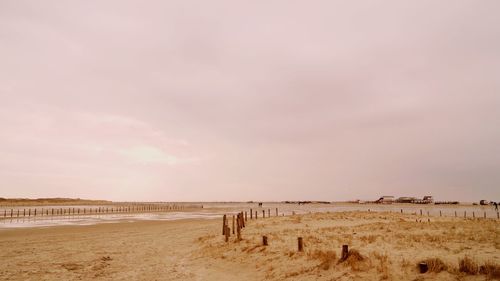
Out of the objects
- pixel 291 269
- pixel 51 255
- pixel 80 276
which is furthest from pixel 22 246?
pixel 291 269

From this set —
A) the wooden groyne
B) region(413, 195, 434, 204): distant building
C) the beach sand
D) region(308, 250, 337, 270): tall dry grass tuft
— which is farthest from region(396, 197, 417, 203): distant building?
region(308, 250, 337, 270): tall dry grass tuft

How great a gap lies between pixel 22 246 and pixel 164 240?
8.87 metres

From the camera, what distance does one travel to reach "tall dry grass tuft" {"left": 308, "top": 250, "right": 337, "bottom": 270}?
13438mm

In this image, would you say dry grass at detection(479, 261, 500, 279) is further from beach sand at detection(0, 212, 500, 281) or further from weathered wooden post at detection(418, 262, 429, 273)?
weathered wooden post at detection(418, 262, 429, 273)

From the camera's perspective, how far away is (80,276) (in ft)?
51.5

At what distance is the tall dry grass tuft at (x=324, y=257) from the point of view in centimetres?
1344

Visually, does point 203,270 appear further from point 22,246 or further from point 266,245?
point 22,246

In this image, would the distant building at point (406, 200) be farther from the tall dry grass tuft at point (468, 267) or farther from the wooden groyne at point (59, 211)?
the tall dry grass tuft at point (468, 267)

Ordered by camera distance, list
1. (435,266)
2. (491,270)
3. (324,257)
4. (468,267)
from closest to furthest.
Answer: (491,270), (468,267), (435,266), (324,257)

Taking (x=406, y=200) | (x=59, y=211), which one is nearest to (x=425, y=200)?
(x=406, y=200)

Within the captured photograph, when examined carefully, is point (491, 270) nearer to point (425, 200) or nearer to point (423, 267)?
point (423, 267)

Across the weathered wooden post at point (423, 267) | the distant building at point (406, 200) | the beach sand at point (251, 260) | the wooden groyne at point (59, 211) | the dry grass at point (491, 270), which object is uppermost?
the dry grass at point (491, 270)

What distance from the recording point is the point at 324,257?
1409 cm

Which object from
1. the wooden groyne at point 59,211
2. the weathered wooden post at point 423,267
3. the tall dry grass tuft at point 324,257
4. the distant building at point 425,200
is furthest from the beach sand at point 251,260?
the distant building at point 425,200
